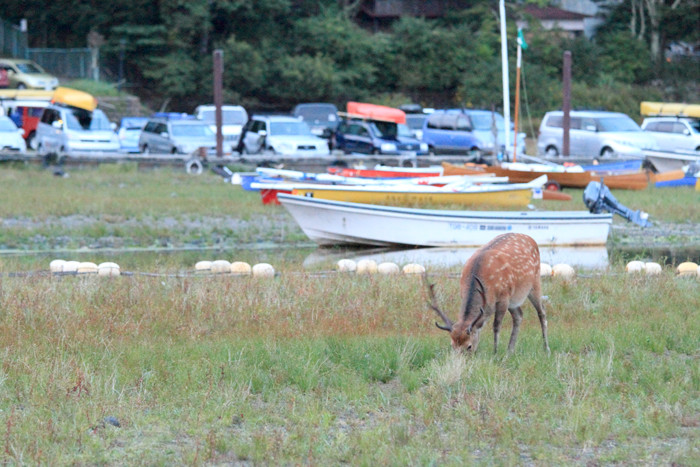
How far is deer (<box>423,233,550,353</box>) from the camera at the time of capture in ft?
26.0

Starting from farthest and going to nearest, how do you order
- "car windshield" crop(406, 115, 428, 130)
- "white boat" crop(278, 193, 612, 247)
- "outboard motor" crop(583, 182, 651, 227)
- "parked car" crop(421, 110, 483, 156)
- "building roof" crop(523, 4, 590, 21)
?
"building roof" crop(523, 4, 590, 21), "car windshield" crop(406, 115, 428, 130), "parked car" crop(421, 110, 483, 156), "outboard motor" crop(583, 182, 651, 227), "white boat" crop(278, 193, 612, 247)

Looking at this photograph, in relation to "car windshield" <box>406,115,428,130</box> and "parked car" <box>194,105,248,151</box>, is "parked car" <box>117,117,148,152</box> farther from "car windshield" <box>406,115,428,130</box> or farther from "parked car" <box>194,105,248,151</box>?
"car windshield" <box>406,115,428,130</box>

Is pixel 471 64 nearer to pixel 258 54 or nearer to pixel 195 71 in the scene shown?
pixel 258 54

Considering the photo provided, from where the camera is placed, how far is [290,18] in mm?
55281

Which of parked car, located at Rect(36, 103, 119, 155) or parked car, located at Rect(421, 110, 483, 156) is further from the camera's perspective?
parked car, located at Rect(421, 110, 483, 156)

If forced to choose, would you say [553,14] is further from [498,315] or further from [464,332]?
[464,332]

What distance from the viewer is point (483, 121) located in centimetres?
3769

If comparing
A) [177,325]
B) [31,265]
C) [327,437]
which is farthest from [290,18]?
[327,437]

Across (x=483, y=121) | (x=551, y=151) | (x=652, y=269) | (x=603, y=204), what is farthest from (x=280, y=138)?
(x=652, y=269)

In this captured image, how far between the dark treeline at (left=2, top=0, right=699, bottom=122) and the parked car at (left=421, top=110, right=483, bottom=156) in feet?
46.3

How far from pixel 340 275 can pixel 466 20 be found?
46.7 meters

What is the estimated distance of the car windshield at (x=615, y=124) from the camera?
34750 mm

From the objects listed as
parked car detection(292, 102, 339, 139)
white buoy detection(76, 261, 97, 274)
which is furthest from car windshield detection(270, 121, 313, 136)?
white buoy detection(76, 261, 97, 274)

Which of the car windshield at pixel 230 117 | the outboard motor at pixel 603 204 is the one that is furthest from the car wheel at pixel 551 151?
the outboard motor at pixel 603 204
